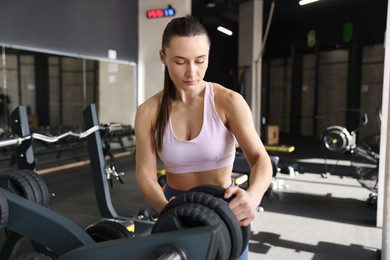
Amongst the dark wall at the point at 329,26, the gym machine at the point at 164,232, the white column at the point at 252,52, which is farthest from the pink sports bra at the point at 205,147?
the dark wall at the point at 329,26

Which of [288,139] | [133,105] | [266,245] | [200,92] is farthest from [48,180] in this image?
[288,139]

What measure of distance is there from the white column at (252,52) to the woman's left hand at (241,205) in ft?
23.8

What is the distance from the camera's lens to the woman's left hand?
761mm

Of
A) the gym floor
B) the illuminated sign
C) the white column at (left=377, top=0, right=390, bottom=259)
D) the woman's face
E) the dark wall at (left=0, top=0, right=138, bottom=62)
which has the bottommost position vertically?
the gym floor

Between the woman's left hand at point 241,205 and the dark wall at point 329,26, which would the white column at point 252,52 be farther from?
the woman's left hand at point 241,205

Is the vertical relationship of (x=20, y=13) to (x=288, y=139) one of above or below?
above

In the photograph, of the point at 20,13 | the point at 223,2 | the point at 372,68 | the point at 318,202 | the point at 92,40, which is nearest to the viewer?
the point at 318,202

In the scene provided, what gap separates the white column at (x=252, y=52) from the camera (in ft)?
26.1

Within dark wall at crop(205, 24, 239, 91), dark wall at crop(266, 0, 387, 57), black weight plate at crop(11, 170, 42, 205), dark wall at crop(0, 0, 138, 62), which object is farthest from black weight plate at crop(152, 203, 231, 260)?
dark wall at crop(205, 24, 239, 91)

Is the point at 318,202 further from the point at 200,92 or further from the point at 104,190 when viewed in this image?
the point at 200,92

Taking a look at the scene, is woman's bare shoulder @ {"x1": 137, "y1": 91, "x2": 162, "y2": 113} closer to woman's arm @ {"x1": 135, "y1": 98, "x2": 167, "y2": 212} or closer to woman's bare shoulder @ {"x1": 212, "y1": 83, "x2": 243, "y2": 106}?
woman's arm @ {"x1": 135, "y1": 98, "x2": 167, "y2": 212}

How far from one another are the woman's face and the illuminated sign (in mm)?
5755

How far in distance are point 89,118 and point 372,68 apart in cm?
688

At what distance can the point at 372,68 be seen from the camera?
7.79 meters
